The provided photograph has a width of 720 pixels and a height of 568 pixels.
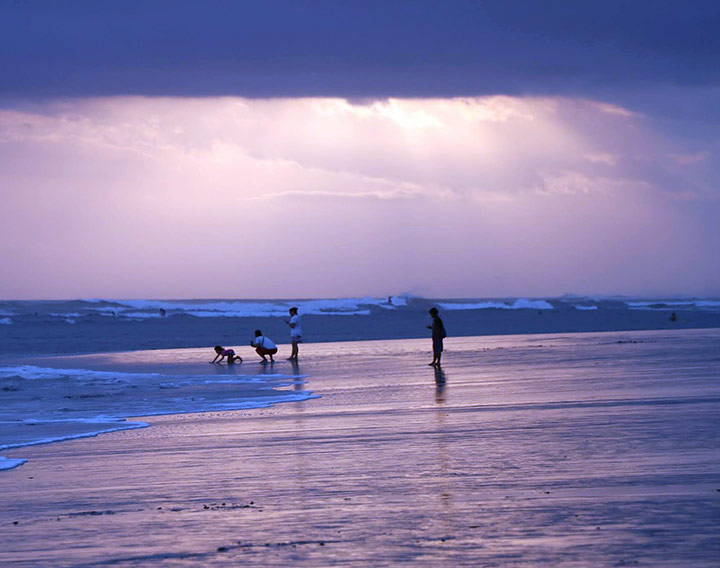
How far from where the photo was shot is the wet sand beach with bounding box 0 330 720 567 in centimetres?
595

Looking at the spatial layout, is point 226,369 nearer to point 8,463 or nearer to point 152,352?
point 152,352

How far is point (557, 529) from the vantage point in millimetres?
6207

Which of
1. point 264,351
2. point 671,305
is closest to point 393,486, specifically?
point 264,351

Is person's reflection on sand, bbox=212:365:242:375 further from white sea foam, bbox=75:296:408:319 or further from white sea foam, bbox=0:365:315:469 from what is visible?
white sea foam, bbox=75:296:408:319

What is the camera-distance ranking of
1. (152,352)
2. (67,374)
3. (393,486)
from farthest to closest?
(152,352) → (67,374) → (393,486)

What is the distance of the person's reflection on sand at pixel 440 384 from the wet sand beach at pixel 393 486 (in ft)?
1.14

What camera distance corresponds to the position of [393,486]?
25.8 ft

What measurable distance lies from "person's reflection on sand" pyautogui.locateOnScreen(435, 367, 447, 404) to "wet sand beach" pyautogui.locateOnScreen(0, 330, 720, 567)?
35 centimetres

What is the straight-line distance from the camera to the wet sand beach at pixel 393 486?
595cm

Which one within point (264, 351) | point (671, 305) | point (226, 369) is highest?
point (671, 305)

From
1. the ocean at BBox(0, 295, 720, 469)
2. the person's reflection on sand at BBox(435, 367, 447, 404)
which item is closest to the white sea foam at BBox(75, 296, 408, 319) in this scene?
the ocean at BBox(0, 295, 720, 469)

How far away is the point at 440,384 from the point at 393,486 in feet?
34.6

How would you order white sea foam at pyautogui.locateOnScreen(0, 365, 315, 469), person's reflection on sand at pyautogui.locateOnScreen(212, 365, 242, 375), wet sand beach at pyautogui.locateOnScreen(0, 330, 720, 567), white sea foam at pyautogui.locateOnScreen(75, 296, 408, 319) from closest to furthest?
wet sand beach at pyautogui.locateOnScreen(0, 330, 720, 567)
white sea foam at pyautogui.locateOnScreen(0, 365, 315, 469)
person's reflection on sand at pyautogui.locateOnScreen(212, 365, 242, 375)
white sea foam at pyautogui.locateOnScreen(75, 296, 408, 319)

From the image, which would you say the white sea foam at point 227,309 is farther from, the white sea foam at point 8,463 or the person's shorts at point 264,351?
the white sea foam at point 8,463
